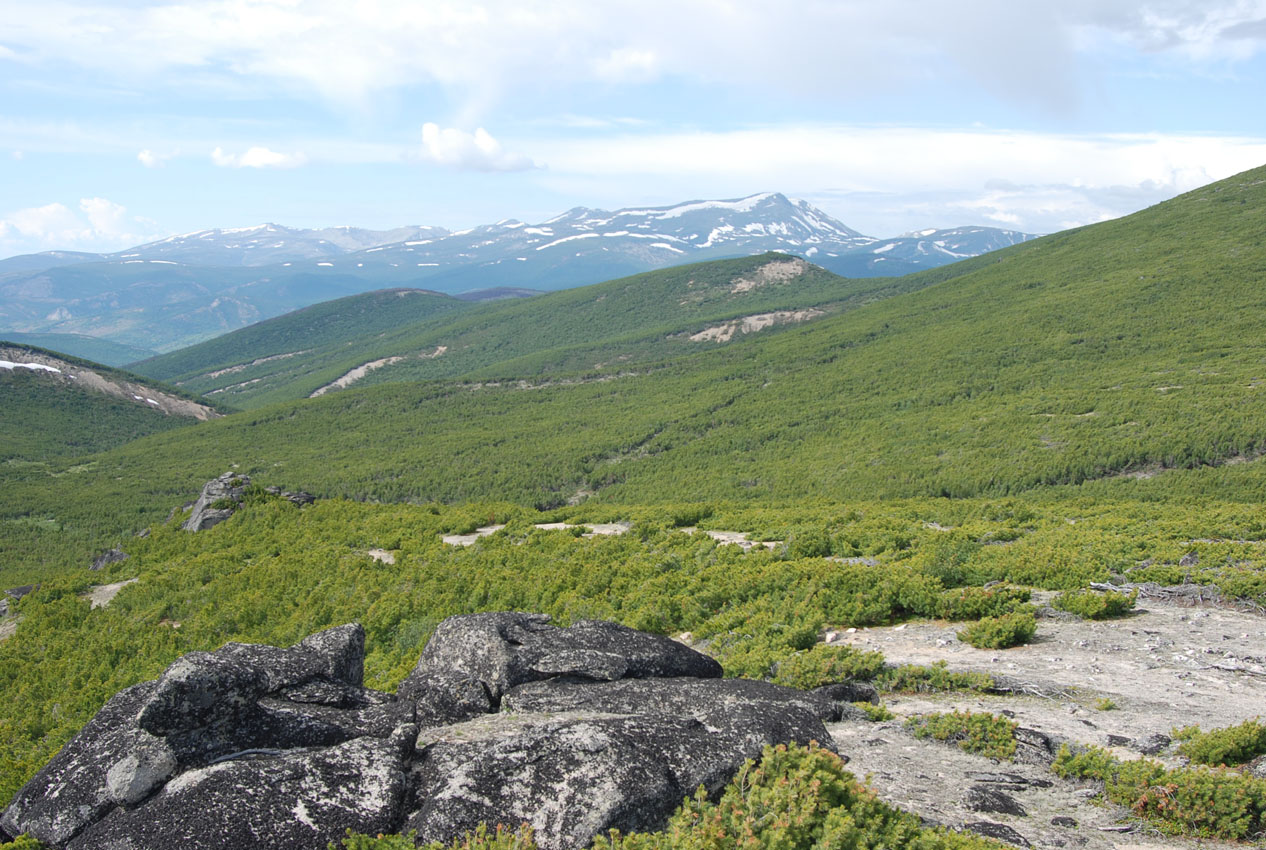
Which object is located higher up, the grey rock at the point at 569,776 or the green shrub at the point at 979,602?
the grey rock at the point at 569,776

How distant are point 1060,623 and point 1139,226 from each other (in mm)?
98539

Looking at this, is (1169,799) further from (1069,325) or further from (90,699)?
(1069,325)

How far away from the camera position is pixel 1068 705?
31.6 ft

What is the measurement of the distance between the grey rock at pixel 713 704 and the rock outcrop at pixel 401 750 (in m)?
0.03

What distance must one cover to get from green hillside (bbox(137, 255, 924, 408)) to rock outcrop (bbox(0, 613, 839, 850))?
103 meters

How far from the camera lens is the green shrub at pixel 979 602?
13.3 metres

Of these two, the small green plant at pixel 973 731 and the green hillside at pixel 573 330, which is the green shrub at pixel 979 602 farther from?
the green hillside at pixel 573 330

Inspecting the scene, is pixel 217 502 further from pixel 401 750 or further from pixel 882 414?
pixel 882 414

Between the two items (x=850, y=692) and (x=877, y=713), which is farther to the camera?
(x=850, y=692)

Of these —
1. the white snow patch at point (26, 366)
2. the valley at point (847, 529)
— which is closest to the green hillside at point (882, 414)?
the valley at point (847, 529)

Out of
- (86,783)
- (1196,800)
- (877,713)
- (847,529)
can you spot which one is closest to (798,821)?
(1196,800)

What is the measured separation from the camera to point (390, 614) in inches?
688

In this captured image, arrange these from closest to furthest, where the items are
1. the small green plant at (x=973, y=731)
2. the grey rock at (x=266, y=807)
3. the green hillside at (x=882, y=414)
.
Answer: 1. the grey rock at (x=266, y=807)
2. the small green plant at (x=973, y=731)
3. the green hillside at (x=882, y=414)

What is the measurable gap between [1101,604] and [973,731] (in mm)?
6105
